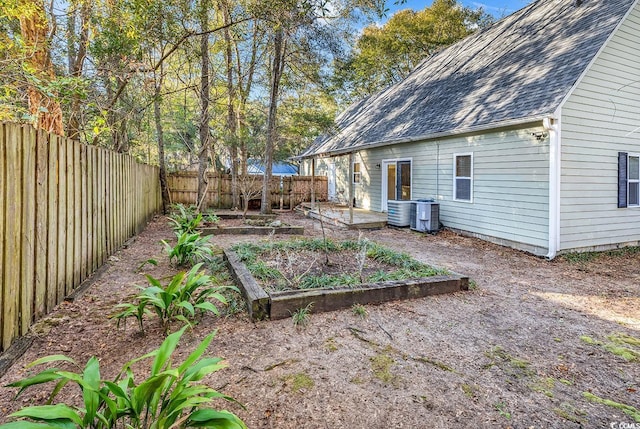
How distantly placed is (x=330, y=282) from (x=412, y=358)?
61.8 inches

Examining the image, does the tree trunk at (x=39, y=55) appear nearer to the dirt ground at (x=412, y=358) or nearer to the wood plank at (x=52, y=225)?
the wood plank at (x=52, y=225)

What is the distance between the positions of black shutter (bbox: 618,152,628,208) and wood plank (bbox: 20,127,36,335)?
10.1m

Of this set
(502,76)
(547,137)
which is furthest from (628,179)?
(502,76)

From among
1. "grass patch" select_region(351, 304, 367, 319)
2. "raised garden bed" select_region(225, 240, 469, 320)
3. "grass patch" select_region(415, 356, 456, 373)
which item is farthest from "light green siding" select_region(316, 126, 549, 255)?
"grass patch" select_region(415, 356, 456, 373)

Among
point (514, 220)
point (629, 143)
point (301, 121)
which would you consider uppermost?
point (301, 121)

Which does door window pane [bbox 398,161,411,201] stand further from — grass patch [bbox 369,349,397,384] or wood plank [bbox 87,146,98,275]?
grass patch [bbox 369,349,397,384]

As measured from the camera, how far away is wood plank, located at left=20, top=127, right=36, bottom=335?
2.73 metres

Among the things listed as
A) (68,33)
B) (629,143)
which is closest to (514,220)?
(629,143)

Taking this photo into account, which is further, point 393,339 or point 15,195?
point 393,339

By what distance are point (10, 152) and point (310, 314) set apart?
2.85 metres

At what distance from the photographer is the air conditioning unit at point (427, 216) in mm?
9344

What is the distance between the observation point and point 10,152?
2539 mm

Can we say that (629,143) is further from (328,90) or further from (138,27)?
(138,27)

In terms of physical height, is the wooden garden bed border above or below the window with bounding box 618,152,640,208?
below
